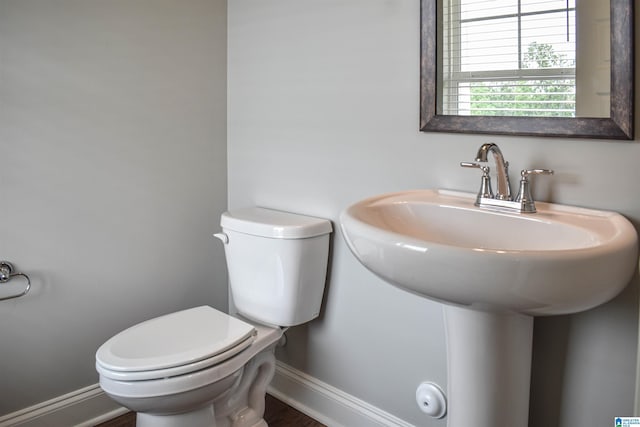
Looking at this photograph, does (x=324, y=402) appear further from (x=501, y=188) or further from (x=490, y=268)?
(x=490, y=268)

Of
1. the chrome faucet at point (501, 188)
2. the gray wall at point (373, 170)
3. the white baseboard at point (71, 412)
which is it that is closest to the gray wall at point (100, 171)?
the white baseboard at point (71, 412)

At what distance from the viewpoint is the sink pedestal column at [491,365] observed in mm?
1272

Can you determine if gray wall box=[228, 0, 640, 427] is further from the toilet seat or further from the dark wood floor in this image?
the toilet seat

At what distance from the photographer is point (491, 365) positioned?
1290 mm

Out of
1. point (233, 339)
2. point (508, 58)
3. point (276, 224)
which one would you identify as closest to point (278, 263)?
point (276, 224)

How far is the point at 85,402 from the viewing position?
1.97 m

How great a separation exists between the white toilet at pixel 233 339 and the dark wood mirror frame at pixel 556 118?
57 centimetres

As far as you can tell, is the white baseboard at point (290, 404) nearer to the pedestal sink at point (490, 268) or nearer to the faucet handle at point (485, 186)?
the pedestal sink at point (490, 268)

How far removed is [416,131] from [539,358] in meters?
0.74

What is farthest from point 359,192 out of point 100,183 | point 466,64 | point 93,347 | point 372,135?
point 93,347

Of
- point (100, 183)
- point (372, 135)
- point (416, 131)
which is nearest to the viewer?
point (416, 131)

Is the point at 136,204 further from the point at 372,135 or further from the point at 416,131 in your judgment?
the point at 416,131

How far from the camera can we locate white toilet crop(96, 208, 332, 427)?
1508 mm

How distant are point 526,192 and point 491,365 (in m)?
0.44
